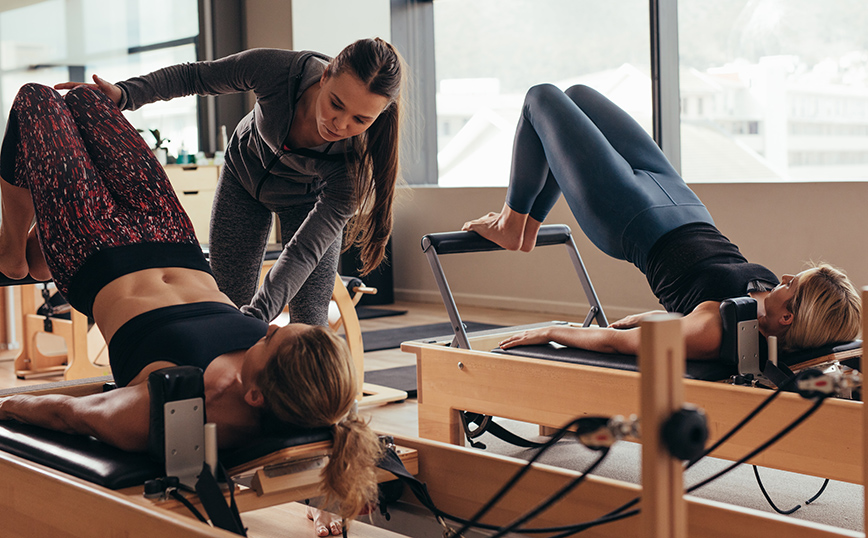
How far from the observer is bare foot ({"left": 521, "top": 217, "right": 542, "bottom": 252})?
2.66 metres

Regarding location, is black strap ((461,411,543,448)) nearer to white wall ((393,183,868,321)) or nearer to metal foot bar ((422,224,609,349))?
metal foot bar ((422,224,609,349))

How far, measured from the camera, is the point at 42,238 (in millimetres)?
1897

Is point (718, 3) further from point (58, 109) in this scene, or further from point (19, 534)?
point (19, 534)

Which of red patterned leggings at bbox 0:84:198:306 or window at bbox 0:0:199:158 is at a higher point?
window at bbox 0:0:199:158

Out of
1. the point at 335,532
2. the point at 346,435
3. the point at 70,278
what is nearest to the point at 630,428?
the point at 346,435

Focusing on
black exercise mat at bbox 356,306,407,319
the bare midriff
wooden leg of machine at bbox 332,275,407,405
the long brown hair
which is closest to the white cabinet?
black exercise mat at bbox 356,306,407,319

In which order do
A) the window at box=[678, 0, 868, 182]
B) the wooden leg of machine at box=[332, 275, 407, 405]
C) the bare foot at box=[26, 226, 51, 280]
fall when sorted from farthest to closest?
1. the window at box=[678, 0, 868, 182]
2. the wooden leg of machine at box=[332, 275, 407, 405]
3. the bare foot at box=[26, 226, 51, 280]

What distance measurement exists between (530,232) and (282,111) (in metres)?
0.97

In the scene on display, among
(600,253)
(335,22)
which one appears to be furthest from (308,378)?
(335,22)

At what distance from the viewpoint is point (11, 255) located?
2.13m

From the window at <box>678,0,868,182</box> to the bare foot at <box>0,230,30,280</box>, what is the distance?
3669 mm

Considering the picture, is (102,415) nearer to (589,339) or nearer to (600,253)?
(589,339)

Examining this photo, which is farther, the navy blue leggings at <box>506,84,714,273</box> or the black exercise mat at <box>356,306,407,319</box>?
the black exercise mat at <box>356,306,407,319</box>

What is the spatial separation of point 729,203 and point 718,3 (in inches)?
42.9
